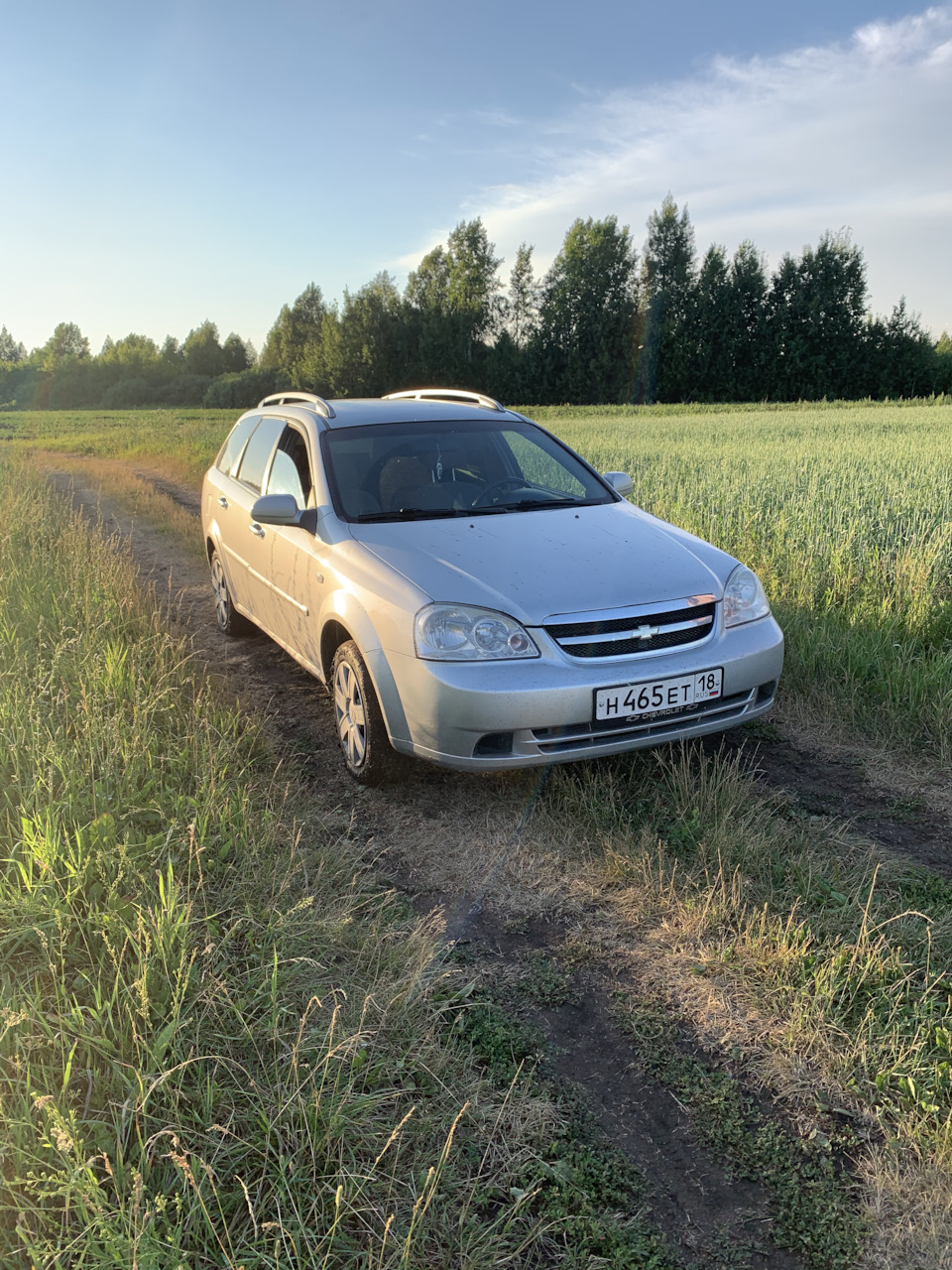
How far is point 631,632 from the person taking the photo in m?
3.45

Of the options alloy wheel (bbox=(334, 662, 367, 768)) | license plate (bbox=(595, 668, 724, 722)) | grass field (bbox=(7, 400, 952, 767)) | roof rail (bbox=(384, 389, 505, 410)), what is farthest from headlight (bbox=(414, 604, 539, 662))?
roof rail (bbox=(384, 389, 505, 410))

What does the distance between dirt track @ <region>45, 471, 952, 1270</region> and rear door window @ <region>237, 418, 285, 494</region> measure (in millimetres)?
1294

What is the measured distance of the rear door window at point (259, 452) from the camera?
213 inches

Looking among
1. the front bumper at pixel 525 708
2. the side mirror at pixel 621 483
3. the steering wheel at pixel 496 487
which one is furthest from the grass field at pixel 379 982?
the side mirror at pixel 621 483

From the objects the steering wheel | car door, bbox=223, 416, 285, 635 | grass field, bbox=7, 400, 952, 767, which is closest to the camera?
the steering wheel

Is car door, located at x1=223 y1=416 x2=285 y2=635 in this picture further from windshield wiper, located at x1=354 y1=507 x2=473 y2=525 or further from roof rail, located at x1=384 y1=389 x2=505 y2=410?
windshield wiper, located at x1=354 y1=507 x2=473 y2=525

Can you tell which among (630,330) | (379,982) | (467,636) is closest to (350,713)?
(467,636)

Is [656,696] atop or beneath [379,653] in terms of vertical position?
beneath

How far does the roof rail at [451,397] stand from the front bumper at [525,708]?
2541 mm

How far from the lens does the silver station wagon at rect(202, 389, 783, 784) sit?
3.36 metres

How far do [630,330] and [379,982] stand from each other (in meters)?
65.5

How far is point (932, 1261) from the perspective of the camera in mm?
1782

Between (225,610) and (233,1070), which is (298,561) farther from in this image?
(233,1070)

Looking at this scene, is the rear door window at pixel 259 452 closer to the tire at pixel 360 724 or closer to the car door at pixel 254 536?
the car door at pixel 254 536
